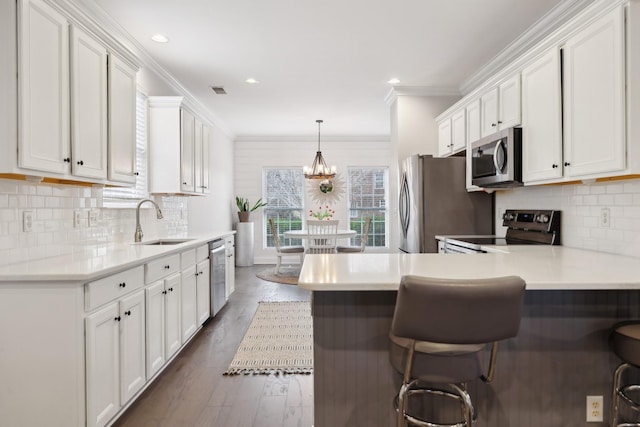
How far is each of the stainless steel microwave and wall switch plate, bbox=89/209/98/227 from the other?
304 cm

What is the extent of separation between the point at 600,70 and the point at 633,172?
22.6 inches

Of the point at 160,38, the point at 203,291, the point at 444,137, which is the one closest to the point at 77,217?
the point at 203,291

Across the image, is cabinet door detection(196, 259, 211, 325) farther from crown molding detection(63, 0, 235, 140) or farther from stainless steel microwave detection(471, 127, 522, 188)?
stainless steel microwave detection(471, 127, 522, 188)

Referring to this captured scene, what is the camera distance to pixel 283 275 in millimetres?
6195

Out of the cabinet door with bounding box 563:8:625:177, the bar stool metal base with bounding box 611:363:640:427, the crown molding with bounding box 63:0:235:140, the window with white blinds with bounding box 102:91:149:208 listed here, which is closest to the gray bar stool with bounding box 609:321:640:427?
the bar stool metal base with bounding box 611:363:640:427

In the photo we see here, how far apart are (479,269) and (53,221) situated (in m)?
2.44

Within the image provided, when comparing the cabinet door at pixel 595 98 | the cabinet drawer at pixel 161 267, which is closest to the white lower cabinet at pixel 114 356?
the cabinet drawer at pixel 161 267

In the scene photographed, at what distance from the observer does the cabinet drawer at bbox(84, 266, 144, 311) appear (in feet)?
5.60

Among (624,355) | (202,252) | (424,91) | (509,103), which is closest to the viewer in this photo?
(624,355)

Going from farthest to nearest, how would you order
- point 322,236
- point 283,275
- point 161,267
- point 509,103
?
1. point 283,275
2. point 322,236
3. point 509,103
4. point 161,267

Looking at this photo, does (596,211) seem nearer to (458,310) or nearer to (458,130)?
(458,130)

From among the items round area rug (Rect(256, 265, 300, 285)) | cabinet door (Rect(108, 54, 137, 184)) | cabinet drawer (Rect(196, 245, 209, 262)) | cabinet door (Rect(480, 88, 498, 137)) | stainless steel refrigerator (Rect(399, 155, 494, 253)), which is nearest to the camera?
cabinet door (Rect(108, 54, 137, 184))

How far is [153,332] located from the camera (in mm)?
2361

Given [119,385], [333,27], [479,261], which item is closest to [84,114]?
[119,385]
